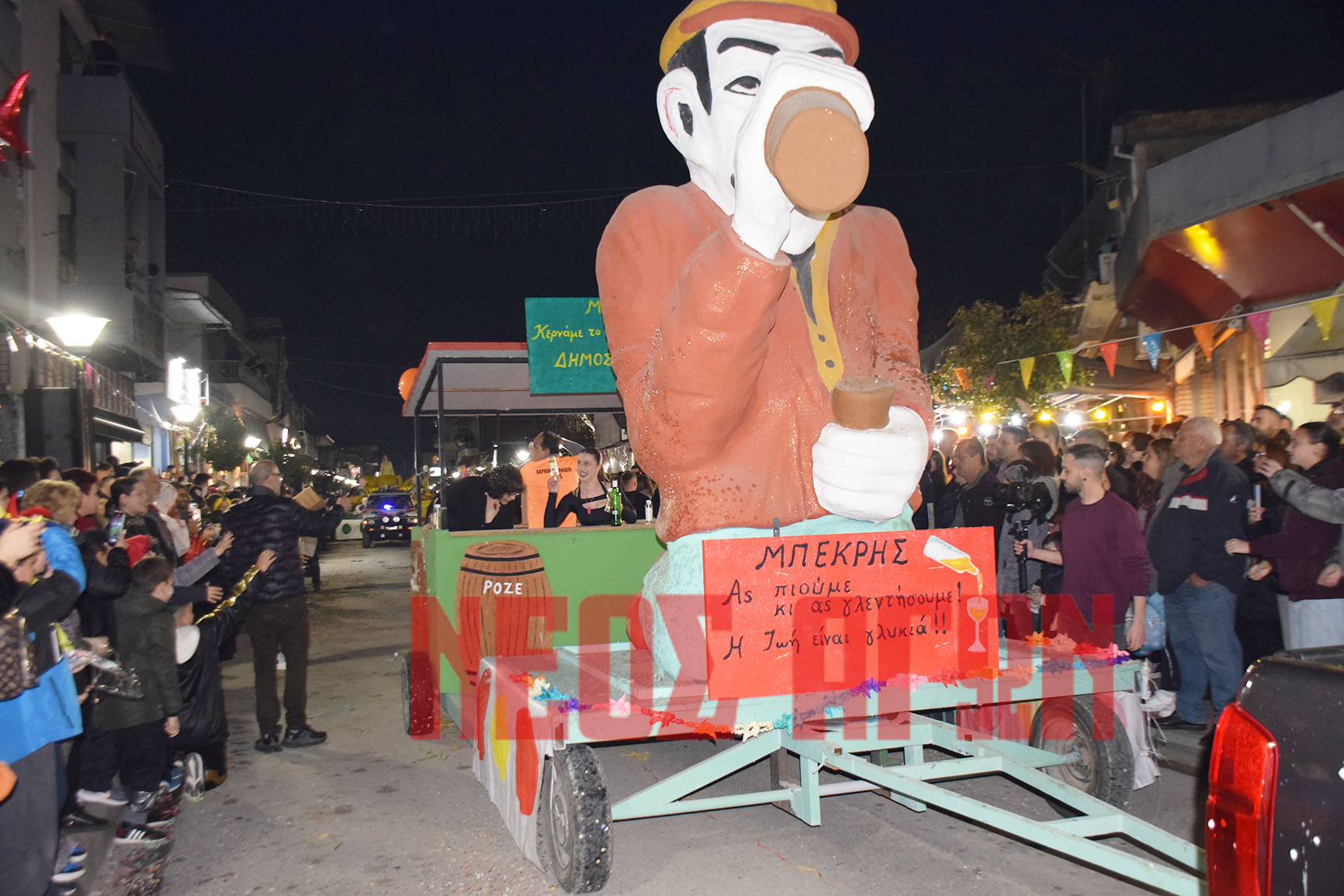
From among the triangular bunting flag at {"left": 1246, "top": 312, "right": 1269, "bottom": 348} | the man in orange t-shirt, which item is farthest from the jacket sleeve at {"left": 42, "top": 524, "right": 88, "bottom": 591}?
the triangular bunting flag at {"left": 1246, "top": 312, "right": 1269, "bottom": 348}

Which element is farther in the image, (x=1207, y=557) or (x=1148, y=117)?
(x=1148, y=117)

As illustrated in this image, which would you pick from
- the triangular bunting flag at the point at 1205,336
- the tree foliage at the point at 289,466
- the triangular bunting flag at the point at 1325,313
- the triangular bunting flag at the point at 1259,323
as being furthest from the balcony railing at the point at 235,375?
the triangular bunting flag at the point at 1325,313

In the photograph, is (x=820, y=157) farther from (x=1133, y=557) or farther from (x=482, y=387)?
(x=482, y=387)

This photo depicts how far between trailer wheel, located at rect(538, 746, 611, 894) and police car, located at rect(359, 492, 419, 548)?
68.6 ft

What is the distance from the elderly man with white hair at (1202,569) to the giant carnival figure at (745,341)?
11.1ft

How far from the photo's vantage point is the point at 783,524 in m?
3.05

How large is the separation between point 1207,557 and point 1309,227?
6.06 meters

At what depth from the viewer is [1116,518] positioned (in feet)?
16.0

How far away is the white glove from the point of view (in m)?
2.72

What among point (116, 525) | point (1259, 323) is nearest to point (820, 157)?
point (116, 525)

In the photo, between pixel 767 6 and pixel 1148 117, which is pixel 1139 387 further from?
pixel 767 6

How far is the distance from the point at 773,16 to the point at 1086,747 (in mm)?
2975

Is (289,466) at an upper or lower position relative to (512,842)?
upper

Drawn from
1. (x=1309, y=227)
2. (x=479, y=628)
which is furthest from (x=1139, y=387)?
(x=479, y=628)
